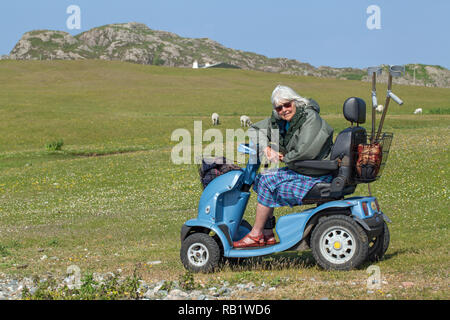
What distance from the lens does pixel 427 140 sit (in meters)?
30.3

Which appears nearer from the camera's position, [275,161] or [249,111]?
[275,161]

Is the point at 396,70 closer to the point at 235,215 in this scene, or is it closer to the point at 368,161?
the point at 368,161

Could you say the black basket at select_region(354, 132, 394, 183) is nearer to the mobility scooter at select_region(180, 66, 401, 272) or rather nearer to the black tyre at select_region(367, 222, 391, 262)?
the mobility scooter at select_region(180, 66, 401, 272)

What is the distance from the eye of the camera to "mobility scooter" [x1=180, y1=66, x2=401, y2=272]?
777cm

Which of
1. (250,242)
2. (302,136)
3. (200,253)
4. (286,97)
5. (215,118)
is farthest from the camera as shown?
(215,118)

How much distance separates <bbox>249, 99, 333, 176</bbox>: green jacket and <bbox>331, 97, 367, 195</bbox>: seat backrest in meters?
0.18

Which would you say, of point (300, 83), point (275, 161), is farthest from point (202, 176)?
point (300, 83)

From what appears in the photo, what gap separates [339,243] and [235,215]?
64.2 inches

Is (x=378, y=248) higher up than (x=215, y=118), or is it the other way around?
→ (x=215, y=118)

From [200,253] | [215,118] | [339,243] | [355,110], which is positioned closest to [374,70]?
[355,110]

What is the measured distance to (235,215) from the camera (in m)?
8.64

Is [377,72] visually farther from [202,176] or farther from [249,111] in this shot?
[249,111]

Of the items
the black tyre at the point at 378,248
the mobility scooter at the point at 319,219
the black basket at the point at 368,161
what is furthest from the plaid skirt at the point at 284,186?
the black tyre at the point at 378,248
